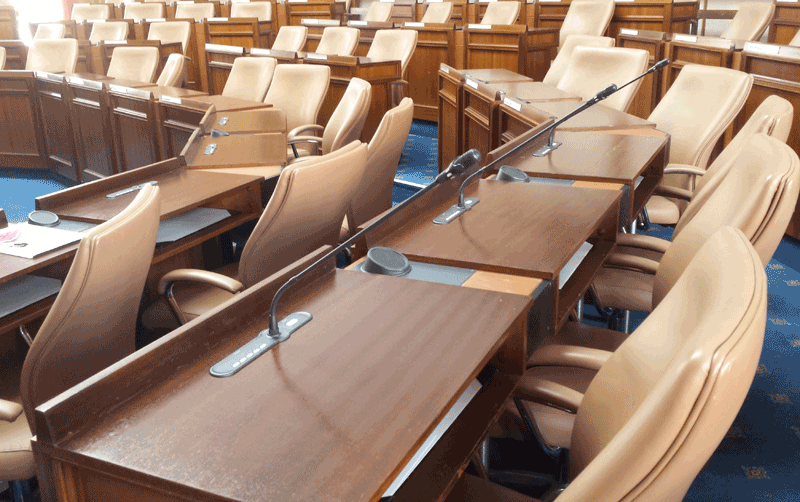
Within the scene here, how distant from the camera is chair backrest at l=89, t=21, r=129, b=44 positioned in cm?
679

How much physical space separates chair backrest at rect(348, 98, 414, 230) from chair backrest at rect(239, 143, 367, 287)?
48cm

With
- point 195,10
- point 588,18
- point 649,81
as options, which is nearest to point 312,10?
point 195,10

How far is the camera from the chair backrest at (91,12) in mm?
8734

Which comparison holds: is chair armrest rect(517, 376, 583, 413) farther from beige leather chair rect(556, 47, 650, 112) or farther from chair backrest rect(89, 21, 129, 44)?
chair backrest rect(89, 21, 129, 44)

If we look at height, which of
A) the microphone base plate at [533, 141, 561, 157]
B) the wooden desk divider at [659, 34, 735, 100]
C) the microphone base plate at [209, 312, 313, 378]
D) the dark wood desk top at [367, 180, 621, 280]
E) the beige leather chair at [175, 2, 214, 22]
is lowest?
the microphone base plate at [209, 312, 313, 378]

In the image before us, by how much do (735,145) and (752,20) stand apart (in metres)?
3.83

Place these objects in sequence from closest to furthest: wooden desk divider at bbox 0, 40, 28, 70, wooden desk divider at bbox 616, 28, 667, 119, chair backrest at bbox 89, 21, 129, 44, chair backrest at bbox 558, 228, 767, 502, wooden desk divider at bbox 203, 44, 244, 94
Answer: chair backrest at bbox 558, 228, 767, 502
wooden desk divider at bbox 616, 28, 667, 119
wooden desk divider at bbox 203, 44, 244, 94
wooden desk divider at bbox 0, 40, 28, 70
chair backrest at bbox 89, 21, 129, 44

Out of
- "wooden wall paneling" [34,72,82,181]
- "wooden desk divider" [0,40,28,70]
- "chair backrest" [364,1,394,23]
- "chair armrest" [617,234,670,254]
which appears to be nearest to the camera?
"chair armrest" [617,234,670,254]

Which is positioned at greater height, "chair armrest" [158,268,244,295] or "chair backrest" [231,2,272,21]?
"chair backrest" [231,2,272,21]

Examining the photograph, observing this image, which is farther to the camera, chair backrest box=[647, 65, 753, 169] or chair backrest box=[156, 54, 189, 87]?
chair backrest box=[156, 54, 189, 87]

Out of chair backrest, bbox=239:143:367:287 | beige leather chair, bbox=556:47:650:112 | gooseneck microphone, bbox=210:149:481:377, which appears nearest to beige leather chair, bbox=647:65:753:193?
beige leather chair, bbox=556:47:650:112

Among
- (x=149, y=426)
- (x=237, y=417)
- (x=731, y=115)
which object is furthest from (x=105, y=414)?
(x=731, y=115)

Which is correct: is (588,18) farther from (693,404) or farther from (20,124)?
(693,404)

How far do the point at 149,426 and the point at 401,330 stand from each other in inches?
15.7
